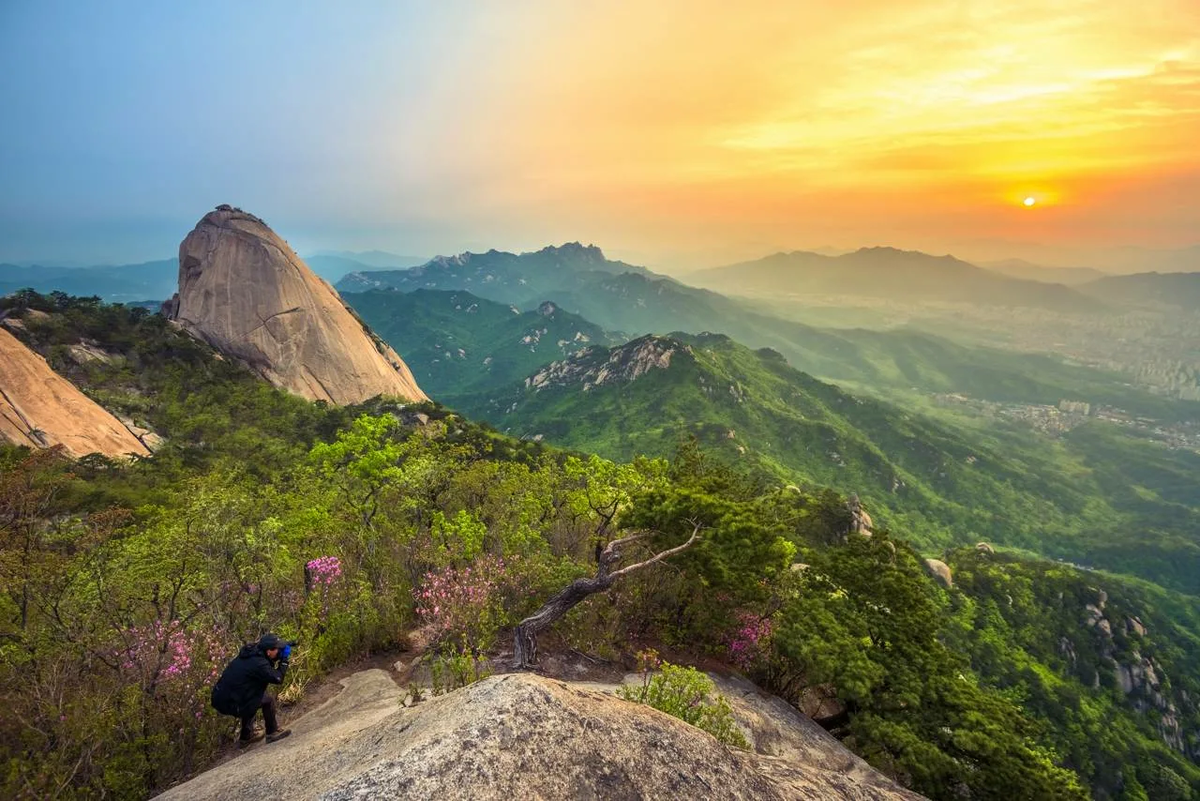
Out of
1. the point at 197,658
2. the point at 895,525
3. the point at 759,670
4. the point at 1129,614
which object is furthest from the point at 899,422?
the point at 197,658

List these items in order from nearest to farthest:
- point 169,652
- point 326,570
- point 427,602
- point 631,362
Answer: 1. point 169,652
2. point 326,570
3. point 427,602
4. point 631,362

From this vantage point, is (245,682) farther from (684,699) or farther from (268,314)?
(268,314)

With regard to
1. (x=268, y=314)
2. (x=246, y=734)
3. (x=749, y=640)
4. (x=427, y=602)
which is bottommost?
(x=749, y=640)

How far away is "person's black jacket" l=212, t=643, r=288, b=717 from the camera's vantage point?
30.7 ft

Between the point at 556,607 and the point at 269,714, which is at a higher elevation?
the point at 269,714

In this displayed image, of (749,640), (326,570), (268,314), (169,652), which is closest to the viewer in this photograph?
(169,652)

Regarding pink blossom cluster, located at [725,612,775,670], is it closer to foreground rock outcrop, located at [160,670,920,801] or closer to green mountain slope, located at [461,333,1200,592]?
foreground rock outcrop, located at [160,670,920,801]

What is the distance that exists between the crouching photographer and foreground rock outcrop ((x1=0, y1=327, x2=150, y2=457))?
1874 inches

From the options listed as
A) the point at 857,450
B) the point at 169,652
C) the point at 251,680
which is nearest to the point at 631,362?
the point at 857,450

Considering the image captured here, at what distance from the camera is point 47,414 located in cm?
4341

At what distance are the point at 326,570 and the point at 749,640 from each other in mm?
13833

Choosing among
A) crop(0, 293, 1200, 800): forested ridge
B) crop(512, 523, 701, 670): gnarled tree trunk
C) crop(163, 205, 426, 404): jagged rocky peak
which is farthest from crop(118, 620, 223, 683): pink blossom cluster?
crop(163, 205, 426, 404): jagged rocky peak

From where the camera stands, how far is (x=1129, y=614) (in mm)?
84500

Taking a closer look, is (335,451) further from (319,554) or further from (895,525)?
(895,525)
